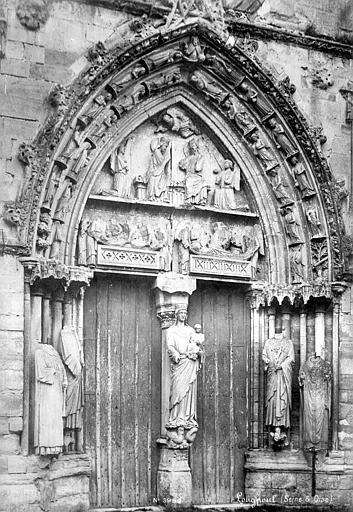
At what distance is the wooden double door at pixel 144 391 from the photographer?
11.9m

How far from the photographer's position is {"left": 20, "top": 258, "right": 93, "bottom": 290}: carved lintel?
11.0 meters

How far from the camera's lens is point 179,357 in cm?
1179

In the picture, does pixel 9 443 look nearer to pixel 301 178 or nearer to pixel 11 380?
pixel 11 380

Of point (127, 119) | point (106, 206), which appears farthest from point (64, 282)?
point (127, 119)

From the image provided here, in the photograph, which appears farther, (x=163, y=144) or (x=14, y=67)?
(x=163, y=144)

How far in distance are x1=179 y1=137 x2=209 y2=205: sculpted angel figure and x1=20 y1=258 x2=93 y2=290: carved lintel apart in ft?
5.23

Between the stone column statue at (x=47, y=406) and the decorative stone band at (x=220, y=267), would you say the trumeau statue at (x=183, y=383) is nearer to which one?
the decorative stone band at (x=220, y=267)

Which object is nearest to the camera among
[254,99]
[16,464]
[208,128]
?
[16,464]

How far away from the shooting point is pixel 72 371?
11.2 meters

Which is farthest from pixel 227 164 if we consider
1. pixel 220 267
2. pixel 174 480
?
pixel 174 480

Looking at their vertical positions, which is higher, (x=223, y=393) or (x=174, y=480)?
(x=223, y=393)

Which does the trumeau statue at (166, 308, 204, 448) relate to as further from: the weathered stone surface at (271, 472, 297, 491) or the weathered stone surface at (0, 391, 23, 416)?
the weathered stone surface at (0, 391, 23, 416)

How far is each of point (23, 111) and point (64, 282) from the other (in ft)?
5.83

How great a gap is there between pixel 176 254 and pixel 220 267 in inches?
20.7
